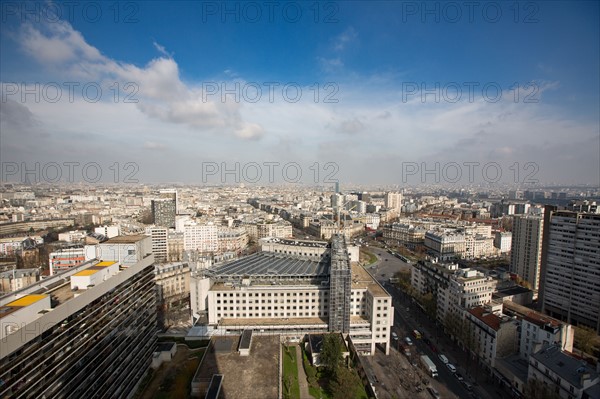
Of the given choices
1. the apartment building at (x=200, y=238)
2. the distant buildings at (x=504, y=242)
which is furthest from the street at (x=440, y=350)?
the distant buildings at (x=504, y=242)

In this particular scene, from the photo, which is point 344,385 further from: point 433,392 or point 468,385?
point 468,385

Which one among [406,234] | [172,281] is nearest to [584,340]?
[172,281]

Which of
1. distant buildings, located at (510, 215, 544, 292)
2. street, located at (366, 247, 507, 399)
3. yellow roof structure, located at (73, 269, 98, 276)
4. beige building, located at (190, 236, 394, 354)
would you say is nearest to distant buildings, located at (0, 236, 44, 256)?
beige building, located at (190, 236, 394, 354)

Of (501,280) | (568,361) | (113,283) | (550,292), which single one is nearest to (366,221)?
(501,280)

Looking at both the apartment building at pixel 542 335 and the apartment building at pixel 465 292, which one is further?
the apartment building at pixel 465 292

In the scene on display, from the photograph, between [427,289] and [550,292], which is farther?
[427,289]

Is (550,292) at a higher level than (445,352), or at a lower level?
higher

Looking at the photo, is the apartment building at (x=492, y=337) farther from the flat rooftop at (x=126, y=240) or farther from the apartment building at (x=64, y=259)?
the apartment building at (x=64, y=259)

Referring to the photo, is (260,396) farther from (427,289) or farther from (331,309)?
(427,289)
